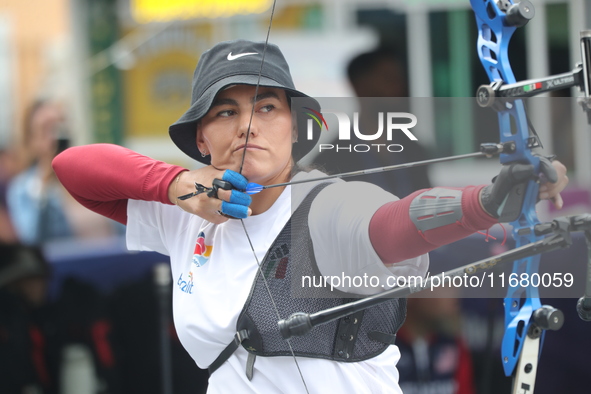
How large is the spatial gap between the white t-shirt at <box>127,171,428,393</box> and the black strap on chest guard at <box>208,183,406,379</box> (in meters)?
0.02

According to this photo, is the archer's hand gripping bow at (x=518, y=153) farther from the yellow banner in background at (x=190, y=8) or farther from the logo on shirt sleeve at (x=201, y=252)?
the yellow banner in background at (x=190, y=8)

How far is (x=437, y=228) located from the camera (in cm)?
141

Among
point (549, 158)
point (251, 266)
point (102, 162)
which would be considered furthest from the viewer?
point (102, 162)

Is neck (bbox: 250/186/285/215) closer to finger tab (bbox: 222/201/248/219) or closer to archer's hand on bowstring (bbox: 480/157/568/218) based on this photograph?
finger tab (bbox: 222/201/248/219)

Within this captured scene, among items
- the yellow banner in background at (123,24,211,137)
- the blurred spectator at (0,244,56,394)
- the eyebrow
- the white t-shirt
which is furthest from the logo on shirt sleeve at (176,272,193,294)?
the yellow banner in background at (123,24,211,137)

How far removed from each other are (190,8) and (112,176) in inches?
154

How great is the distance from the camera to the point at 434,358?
336 centimetres

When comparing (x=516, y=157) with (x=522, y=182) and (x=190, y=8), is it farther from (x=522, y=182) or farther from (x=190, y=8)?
(x=190, y=8)

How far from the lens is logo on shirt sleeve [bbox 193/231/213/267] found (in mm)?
1761

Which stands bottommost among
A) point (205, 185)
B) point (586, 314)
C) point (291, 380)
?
point (291, 380)

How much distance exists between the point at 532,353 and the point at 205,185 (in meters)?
0.77

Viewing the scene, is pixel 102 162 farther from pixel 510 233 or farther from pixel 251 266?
pixel 510 233

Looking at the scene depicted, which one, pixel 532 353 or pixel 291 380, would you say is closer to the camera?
pixel 532 353

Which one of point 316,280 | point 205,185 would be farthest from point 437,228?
point 205,185
